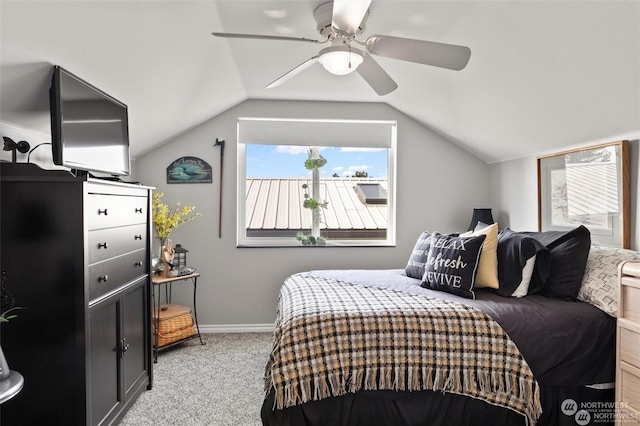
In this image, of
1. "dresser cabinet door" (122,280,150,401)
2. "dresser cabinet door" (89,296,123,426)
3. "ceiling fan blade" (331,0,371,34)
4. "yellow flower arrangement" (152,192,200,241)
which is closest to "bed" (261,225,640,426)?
"dresser cabinet door" (89,296,123,426)

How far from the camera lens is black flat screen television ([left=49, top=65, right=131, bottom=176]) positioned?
179 cm

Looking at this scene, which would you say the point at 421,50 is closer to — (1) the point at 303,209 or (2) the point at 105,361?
(2) the point at 105,361

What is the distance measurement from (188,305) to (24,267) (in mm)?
2237

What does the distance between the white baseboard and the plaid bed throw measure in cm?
195

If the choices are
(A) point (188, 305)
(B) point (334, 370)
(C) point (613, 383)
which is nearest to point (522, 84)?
(C) point (613, 383)

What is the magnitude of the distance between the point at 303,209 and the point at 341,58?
241 centimetres

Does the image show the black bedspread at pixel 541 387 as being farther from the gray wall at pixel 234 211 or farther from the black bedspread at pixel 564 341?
the gray wall at pixel 234 211

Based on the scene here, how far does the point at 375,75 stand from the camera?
218cm

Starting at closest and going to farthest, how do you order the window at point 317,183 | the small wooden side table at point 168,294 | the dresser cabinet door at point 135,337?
the dresser cabinet door at point 135,337, the small wooden side table at point 168,294, the window at point 317,183

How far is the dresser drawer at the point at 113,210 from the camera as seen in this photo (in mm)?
1825

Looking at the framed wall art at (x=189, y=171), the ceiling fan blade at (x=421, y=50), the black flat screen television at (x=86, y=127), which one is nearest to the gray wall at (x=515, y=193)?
the ceiling fan blade at (x=421, y=50)

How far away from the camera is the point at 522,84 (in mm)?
2477

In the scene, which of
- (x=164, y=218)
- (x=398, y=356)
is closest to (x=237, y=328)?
(x=164, y=218)

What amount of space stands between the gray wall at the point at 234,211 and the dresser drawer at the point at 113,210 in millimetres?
1317
